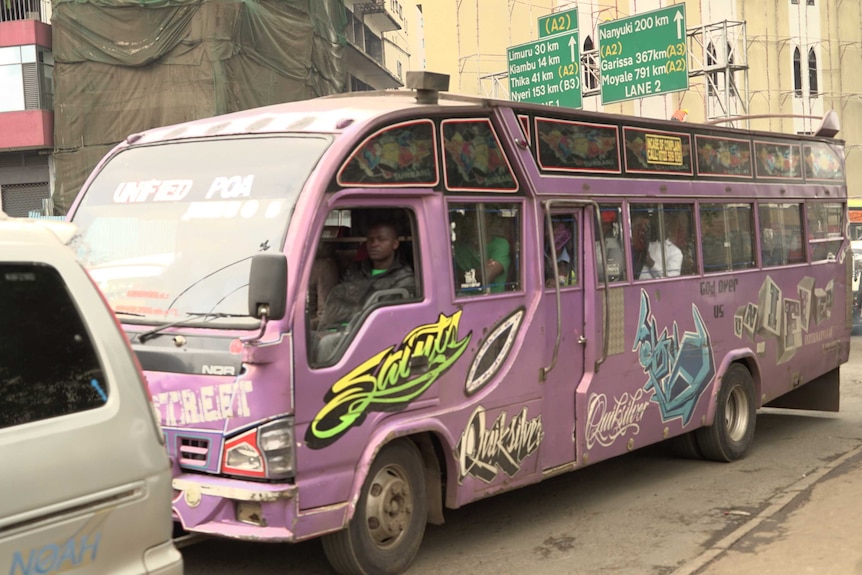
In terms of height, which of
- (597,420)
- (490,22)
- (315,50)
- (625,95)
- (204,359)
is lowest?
(597,420)

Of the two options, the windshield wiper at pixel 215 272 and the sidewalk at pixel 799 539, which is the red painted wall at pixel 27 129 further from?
the windshield wiper at pixel 215 272

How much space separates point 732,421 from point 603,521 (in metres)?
2.66

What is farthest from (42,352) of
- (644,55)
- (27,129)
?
(27,129)

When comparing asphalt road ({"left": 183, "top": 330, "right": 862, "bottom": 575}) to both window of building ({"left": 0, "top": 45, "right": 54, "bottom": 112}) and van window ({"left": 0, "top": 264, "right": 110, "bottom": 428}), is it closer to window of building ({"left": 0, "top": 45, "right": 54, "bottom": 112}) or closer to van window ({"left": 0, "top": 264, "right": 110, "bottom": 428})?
van window ({"left": 0, "top": 264, "right": 110, "bottom": 428})

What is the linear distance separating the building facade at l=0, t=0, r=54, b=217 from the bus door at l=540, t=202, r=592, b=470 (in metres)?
23.6

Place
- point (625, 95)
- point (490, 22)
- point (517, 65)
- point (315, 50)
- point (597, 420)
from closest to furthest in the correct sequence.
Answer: point (597, 420) → point (625, 95) → point (517, 65) → point (315, 50) → point (490, 22)

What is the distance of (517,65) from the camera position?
86.9ft

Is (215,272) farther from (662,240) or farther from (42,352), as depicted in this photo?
(662,240)

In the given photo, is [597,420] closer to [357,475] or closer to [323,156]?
[357,475]

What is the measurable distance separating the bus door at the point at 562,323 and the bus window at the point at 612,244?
0.21m

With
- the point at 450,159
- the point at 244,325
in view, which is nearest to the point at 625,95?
the point at 450,159

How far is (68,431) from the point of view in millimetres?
3076

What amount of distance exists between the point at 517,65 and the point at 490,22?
14141 millimetres

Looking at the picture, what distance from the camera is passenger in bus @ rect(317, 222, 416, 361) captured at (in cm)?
553
